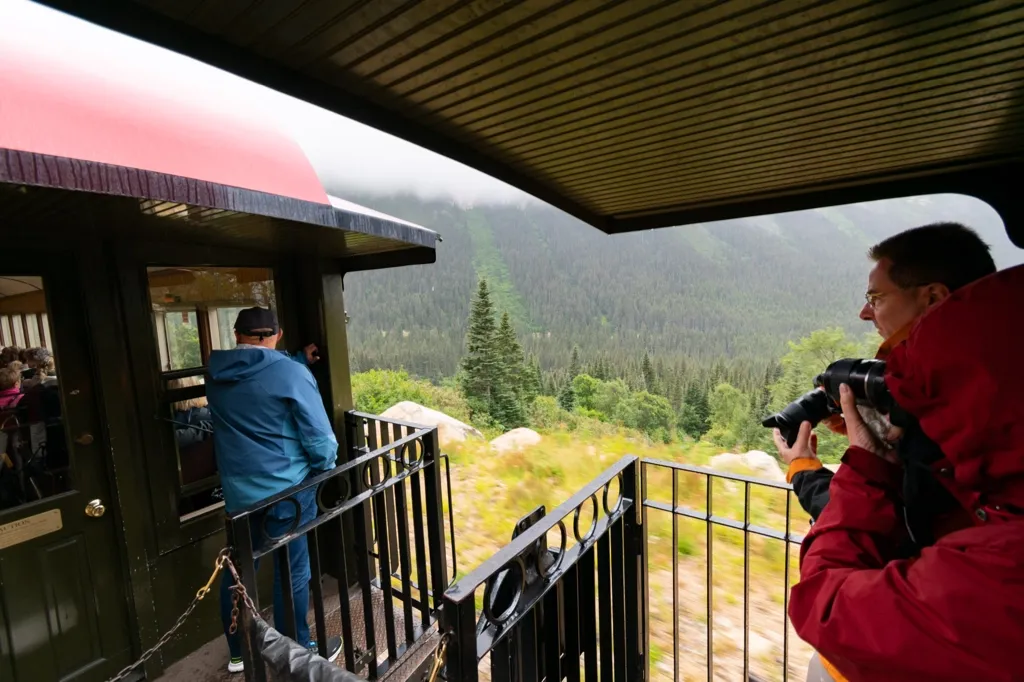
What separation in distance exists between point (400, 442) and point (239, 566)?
1.00m

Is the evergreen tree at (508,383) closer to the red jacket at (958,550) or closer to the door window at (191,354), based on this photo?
the door window at (191,354)

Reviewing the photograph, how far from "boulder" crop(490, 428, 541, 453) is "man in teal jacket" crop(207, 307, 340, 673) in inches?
338

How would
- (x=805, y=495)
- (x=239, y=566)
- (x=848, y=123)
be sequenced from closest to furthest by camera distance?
(x=805, y=495) → (x=239, y=566) → (x=848, y=123)

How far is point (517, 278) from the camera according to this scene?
84.2 ft

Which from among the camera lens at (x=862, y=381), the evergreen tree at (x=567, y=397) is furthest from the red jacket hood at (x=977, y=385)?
the evergreen tree at (x=567, y=397)

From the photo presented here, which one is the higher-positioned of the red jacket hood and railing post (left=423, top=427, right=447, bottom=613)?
the red jacket hood

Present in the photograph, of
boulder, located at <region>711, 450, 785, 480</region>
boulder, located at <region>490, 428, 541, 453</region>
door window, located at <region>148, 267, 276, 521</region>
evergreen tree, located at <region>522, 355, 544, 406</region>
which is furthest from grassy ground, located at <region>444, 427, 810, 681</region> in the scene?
evergreen tree, located at <region>522, 355, 544, 406</region>

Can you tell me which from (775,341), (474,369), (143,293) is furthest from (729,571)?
(474,369)

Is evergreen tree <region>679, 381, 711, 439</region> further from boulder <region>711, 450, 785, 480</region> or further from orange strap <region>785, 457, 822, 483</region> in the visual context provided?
orange strap <region>785, 457, 822, 483</region>

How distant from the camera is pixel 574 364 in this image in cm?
2019

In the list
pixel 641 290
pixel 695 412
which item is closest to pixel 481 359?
pixel 641 290

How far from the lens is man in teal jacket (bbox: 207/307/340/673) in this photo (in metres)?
2.35

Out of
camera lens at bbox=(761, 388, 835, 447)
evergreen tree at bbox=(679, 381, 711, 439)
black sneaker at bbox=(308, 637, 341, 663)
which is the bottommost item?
evergreen tree at bbox=(679, 381, 711, 439)

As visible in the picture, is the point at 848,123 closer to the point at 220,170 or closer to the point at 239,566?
the point at 220,170
